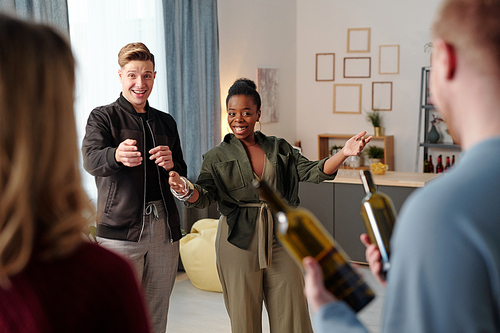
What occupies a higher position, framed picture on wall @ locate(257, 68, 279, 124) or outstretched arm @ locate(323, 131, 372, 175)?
framed picture on wall @ locate(257, 68, 279, 124)

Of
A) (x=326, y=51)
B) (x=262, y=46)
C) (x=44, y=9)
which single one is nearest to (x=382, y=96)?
(x=326, y=51)

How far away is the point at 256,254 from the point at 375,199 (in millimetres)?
1289

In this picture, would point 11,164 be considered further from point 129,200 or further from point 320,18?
point 320,18

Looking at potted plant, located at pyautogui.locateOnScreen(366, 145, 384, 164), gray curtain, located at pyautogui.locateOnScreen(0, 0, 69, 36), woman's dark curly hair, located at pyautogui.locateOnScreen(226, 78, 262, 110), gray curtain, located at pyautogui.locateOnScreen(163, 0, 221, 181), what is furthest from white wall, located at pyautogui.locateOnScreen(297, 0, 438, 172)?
woman's dark curly hair, located at pyautogui.locateOnScreen(226, 78, 262, 110)

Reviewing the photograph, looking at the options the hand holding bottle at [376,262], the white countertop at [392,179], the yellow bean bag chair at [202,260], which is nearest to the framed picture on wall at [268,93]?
the white countertop at [392,179]

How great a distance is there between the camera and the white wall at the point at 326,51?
619cm

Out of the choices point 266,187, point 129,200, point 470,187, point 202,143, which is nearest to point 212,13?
point 202,143

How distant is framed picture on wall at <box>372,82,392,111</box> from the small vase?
0.66 m

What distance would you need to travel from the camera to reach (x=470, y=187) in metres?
0.61

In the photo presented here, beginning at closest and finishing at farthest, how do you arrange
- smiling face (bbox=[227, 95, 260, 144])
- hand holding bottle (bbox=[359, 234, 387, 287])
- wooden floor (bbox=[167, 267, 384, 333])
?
hand holding bottle (bbox=[359, 234, 387, 287])
smiling face (bbox=[227, 95, 260, 144])
wooden floor (bbox=[167, 267, 384, 333])

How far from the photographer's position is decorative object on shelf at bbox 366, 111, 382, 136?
21.4ft

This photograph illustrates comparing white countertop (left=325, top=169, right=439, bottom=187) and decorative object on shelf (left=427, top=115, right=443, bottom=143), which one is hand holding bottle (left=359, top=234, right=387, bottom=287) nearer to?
white countertop (left=325, top=169, right=439, bottom=187)

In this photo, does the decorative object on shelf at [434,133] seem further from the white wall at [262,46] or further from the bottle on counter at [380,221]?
the bottle on counter at [380,221]

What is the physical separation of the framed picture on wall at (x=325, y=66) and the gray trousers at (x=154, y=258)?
16.6 ft
